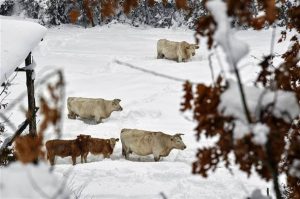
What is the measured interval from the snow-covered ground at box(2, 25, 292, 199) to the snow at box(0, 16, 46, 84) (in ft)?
1.46

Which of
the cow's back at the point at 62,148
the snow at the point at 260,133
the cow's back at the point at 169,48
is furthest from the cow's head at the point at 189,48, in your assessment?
the snow at the point at 260,133

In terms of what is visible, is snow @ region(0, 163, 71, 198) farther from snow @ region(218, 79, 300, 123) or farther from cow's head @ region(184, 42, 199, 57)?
cow's head @ region(184, 42, 199, 57)

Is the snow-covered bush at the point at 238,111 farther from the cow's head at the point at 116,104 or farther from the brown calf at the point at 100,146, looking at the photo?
the cow's head at the point at 116,104

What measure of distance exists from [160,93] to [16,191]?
13.7 metres

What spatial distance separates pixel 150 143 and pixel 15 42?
13.9ft

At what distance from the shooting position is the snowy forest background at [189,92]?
1.90 metres

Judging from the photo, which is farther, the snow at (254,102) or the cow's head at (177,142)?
the cow's head at (177,142)

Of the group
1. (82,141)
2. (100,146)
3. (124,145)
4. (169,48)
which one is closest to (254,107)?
(82,141)

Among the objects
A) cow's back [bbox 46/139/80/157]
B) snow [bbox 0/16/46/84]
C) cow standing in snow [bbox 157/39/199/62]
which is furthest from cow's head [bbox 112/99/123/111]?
cow standing in snow [bbox 157/39/199/62]

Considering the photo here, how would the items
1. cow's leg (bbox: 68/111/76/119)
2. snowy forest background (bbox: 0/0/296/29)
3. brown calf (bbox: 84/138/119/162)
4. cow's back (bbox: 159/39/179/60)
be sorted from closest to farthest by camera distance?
brown calf (bbox: 84/138/119/162), cow's leg (bbox: 68/111/76/119), cow's back (bbox: 159/39/179/60), snowy forest background (bbox: 0/0/296/29)

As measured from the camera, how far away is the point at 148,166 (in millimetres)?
9734

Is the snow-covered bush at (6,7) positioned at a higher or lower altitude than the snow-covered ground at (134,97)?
higher

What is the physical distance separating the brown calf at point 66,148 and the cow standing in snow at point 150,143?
98cm

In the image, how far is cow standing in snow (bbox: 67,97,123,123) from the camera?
1327cm
